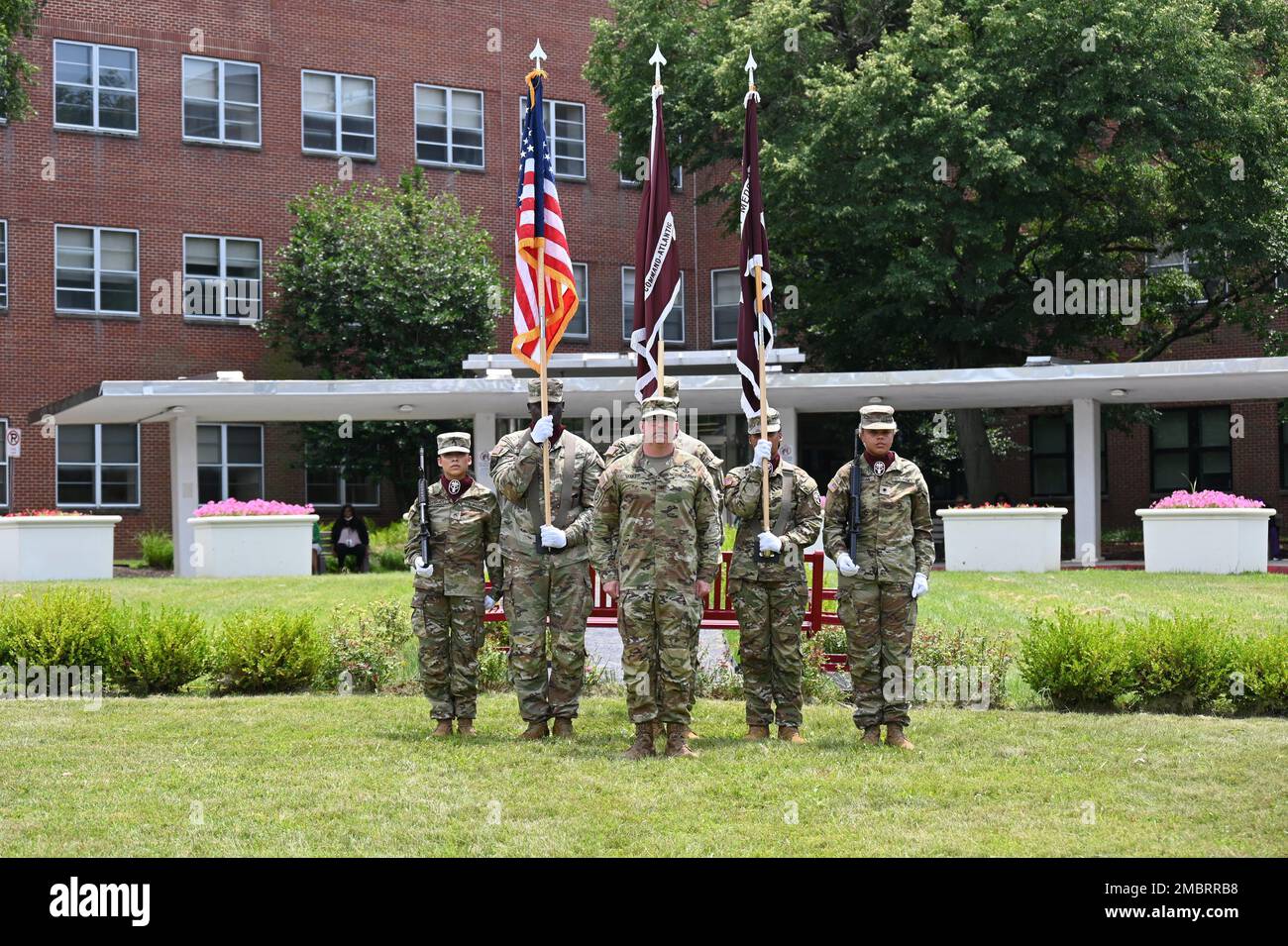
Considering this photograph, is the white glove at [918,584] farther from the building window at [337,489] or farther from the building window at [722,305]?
the building window at [722,305]

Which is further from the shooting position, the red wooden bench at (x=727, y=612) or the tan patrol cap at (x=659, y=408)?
the red wooden bench at (x=727, y=612)

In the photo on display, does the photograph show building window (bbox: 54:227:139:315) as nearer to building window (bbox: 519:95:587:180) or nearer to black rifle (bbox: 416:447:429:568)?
building window (bbox: 519:95:587:180)

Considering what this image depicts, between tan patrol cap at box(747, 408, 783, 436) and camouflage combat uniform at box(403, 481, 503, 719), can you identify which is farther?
tan patrol cap at box(747, 408, 783, 436)

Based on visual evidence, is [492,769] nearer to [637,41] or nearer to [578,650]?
[578,650]

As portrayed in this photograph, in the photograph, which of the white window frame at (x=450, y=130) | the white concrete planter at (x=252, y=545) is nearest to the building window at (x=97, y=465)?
the white window frame at (x=450, y=130)

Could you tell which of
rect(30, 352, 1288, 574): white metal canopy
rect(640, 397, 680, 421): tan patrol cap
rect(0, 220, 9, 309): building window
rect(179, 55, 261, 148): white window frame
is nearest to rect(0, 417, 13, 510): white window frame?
rect(0, 220, 9, 309): building window

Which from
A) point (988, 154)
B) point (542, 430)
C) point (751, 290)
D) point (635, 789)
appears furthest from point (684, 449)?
point (988, 154)

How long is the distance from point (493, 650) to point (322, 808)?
5.49 meters

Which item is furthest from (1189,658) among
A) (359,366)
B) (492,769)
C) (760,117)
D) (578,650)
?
(359,366)

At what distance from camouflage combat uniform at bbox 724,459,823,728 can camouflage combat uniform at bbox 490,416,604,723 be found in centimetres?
105

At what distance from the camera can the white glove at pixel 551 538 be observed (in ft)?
33.2

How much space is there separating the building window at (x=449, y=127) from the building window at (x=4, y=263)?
9.51m

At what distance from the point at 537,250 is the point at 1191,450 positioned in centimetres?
2871

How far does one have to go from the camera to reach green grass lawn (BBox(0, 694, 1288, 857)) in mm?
7359
